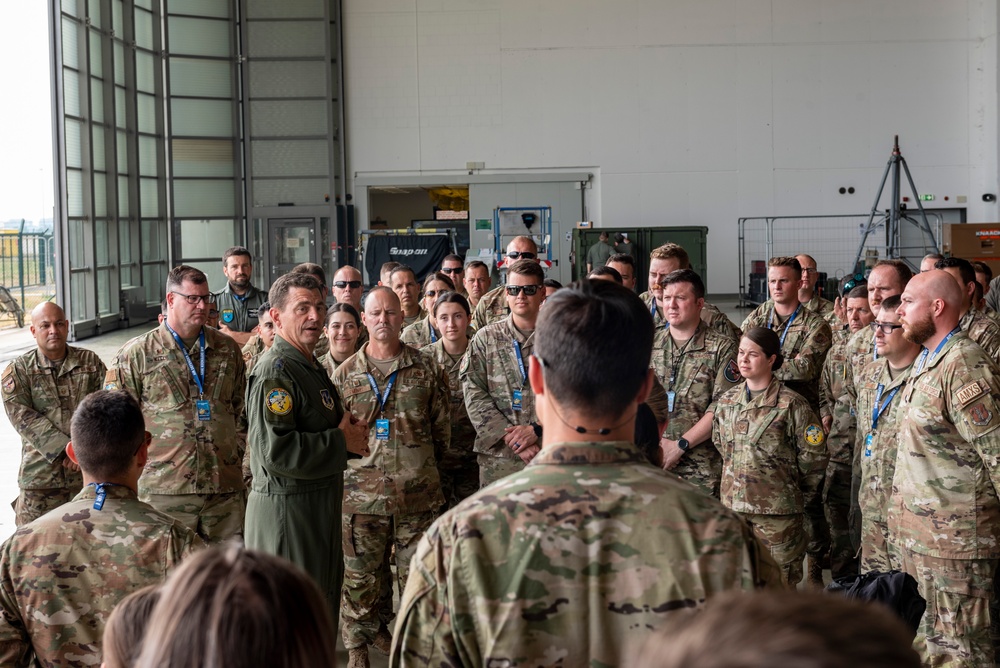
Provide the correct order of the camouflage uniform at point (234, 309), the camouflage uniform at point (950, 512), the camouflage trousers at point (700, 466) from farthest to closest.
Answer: the camouflage uniform at point (234, 309), the camouflage trousers at point (700, 466), the camouflage uniform at point (950, 512)

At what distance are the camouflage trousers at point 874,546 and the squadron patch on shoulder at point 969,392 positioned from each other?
96 centimetres

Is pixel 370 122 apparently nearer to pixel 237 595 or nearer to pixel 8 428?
pixel 8 428

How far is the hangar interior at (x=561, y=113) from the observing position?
20.3m

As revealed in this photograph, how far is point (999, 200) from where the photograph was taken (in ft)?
66.0

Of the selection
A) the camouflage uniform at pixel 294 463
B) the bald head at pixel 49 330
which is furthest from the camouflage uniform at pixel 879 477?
the bald head at pixel 49 330

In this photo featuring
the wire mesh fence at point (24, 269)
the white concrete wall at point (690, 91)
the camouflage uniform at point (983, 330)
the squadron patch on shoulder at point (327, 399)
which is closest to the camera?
the squadron patch on shoulder at point (327, 399)

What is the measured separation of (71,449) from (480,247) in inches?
726

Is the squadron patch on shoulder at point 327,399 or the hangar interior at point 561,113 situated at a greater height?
the hangar interior at point 561,113

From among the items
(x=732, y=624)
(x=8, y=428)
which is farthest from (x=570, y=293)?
(x=8, y=428)

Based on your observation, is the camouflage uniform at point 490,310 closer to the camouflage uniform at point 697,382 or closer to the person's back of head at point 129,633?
the camouflage uniform at point 697,382

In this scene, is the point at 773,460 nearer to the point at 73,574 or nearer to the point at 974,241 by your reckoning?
the point at 73,574

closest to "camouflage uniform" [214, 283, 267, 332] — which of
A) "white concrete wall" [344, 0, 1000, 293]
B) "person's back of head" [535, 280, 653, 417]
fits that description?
"person's back of head" [535, 280, 653, 417]

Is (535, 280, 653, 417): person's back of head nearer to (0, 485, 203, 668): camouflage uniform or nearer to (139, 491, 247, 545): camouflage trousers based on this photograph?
(0, 485, 203, 668): camouflage uniform

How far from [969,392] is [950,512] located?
0.49 m
